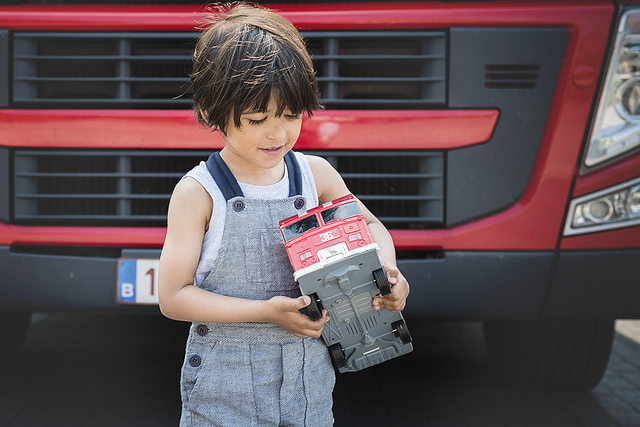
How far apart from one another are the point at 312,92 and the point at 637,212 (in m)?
1.45

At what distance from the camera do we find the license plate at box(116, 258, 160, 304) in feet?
8.11

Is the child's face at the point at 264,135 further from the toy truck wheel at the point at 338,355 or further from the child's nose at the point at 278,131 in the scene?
the toy truck wheel at the point at 338,355

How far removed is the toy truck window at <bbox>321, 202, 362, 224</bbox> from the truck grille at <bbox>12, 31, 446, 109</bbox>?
1089 millimetres

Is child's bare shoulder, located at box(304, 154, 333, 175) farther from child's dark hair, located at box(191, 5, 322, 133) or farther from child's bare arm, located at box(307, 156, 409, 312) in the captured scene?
child's dark hair, located at box(191, 5, 322, 133)

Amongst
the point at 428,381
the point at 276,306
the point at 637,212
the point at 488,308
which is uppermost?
the point at 637,212

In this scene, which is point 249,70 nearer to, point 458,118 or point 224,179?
point 224,179

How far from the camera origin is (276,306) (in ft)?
4.66

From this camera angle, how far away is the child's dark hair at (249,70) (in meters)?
1.40

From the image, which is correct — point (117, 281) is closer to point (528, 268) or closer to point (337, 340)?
point (337, 340)

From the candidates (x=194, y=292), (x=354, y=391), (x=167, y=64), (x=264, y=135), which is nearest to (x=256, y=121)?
(x=264, y=135)

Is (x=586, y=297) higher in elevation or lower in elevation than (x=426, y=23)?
lower

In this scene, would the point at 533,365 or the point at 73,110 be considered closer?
the point at 73,110

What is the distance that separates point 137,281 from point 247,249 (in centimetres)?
109

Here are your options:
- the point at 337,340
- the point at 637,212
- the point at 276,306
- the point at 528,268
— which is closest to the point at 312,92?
the point at 276,306
